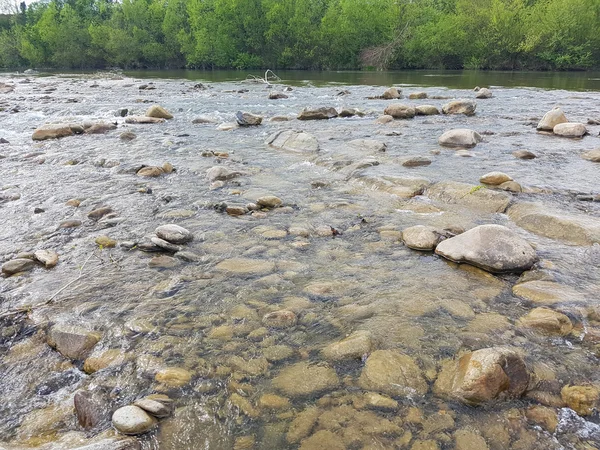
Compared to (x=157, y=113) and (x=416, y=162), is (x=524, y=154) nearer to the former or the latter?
(x=416, y=162)

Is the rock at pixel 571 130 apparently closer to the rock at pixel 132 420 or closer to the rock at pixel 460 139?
the rock at pixel 460 139

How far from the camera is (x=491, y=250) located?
337 cm

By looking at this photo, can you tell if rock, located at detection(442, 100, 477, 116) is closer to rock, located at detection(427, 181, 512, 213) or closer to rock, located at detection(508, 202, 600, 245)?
rock, located at detection(427, 181, 512, 213)

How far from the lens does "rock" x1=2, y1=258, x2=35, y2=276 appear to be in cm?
340

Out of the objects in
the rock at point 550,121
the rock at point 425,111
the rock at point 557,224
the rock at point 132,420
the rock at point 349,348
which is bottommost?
the rock at point 349,348

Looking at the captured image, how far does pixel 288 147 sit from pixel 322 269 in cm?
Result: 471

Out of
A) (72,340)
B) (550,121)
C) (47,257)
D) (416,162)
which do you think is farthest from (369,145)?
(72,340)

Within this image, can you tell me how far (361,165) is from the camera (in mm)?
6312

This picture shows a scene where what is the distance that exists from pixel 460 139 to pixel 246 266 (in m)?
5.74

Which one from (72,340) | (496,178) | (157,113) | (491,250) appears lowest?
(72,340)

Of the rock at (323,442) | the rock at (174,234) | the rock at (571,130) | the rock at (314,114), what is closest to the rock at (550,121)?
the rock at (571,130)

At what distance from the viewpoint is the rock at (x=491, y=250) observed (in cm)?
330

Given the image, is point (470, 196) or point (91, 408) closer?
point (91, 408)

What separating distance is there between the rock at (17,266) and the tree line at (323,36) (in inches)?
1741
